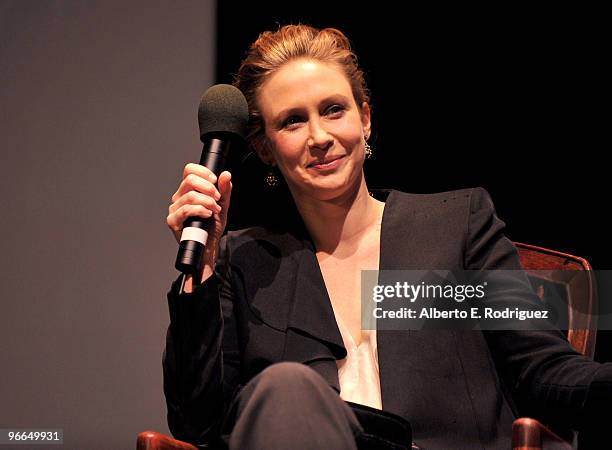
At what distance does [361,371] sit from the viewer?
1438mm

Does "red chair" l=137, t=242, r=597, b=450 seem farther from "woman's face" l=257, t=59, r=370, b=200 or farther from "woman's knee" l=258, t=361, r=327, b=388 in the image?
"woman's knee" l=258, t=361, r=327, b=388

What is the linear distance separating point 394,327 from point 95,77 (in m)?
1.19

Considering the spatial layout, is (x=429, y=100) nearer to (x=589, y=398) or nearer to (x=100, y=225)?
(x=100, y=225)

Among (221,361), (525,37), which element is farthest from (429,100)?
(221,361)

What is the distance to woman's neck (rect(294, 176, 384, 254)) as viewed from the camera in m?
1.62

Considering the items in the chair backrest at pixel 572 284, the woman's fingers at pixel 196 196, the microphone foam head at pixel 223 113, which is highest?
the microphone foam head at pixel 223 113

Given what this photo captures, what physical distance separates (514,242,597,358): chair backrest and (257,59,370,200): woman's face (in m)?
0.43

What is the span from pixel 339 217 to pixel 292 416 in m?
0.72

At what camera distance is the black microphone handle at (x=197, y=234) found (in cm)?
112

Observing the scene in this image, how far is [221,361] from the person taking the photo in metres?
1.38

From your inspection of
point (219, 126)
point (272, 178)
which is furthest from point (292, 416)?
point (272, 178)

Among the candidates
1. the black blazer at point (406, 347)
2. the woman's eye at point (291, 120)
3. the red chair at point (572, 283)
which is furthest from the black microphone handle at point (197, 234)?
the red chair at point (572, 283)

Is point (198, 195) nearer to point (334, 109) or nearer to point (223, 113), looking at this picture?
point (223, 113)

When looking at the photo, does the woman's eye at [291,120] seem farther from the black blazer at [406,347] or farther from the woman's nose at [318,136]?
the black blazer at [406,347]
